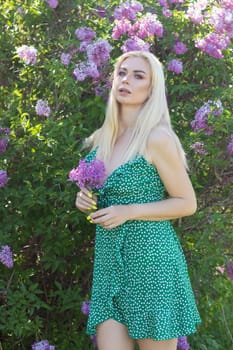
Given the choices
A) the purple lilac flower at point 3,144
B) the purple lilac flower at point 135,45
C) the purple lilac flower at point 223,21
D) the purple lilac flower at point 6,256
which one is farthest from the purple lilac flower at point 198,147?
the purple lilac flower at point 6,256

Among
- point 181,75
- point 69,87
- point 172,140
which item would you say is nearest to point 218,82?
point 181,75

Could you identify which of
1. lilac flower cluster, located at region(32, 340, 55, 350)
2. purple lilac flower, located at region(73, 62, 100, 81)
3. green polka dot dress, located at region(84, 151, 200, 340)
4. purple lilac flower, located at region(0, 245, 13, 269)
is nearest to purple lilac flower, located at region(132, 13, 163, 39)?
purple lilac flower, located at region(73, 62, 100, 81)

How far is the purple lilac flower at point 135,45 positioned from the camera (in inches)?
166

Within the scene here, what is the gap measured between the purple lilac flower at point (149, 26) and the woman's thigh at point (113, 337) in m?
1.70

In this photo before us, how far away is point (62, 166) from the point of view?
405 cm

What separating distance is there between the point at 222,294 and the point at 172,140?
2.01 metres

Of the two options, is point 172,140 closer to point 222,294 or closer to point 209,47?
point 209,47

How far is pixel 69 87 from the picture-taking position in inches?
164

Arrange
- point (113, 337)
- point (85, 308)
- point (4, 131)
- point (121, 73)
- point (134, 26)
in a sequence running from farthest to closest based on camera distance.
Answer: point (134, 26) < point (4, 131) < point (85, 308) < point (121, 73) < point (113, 337)

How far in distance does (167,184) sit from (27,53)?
1.38 metres

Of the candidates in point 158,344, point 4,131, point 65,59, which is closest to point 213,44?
point 65,59

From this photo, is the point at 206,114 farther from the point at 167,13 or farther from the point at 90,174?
the point at 90,174

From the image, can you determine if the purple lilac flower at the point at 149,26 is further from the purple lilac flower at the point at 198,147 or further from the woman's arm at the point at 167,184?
the woman's arm at the point at 167,184

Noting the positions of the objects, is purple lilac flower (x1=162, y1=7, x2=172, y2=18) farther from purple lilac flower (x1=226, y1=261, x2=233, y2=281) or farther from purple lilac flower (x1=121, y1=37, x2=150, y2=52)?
purple lilac flower (x1=226, y1=261, x2=233, y2=281)
